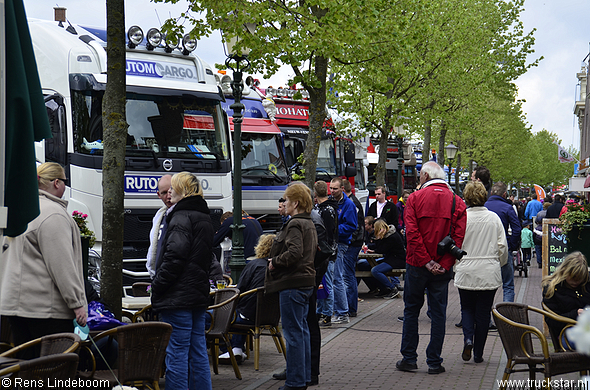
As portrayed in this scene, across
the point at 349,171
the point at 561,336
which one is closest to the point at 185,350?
the point at 561,336

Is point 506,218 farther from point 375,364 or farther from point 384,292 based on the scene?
point 384,292

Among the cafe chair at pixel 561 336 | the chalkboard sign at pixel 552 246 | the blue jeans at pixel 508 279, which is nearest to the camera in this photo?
the cafe chair at pixel 561 336

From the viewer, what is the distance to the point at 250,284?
7410 millimetres

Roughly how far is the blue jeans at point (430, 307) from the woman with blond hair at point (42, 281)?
3.59m

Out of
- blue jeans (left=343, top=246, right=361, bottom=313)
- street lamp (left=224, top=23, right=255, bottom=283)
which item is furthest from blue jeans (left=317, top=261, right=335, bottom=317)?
street lamp (left=224, top=23, right=255, bottom=283)

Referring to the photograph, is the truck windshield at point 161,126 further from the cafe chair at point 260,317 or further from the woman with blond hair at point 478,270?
the woman with blond hair at point 478,270

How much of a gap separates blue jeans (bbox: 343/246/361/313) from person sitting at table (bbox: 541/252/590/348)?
4.92 meters

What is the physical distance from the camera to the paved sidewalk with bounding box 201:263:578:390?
6.56m

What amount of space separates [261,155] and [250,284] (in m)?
7.28

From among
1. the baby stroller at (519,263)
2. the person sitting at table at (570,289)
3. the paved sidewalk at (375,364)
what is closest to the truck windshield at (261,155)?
the paved sidewalk at (375,364)

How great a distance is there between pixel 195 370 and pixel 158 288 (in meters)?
0.78

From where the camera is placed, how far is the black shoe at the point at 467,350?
7.43 m

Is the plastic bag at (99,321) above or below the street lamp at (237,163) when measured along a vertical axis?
below

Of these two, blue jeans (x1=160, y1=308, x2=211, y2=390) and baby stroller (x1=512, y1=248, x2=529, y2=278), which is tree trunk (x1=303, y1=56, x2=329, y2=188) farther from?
blue jeans (x1=160, y1=308, x2=211, y2=390)
